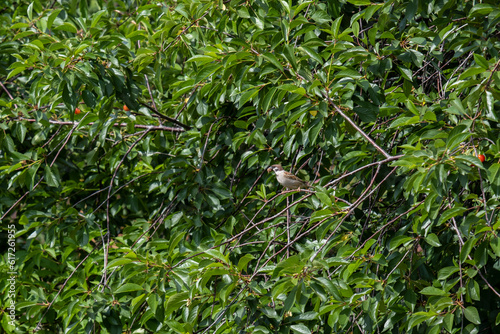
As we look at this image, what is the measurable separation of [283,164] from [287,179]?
1.18ft

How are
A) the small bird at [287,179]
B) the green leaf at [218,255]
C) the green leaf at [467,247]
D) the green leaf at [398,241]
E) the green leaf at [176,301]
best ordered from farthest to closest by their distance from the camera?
the small bird at [287,179] → the green leaf at [398,241] → the green leaf at [176,301] → the green leaf at [218,255] → the green leaf at [467,247]

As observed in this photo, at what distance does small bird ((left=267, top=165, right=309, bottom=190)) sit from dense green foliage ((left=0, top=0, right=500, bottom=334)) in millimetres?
83

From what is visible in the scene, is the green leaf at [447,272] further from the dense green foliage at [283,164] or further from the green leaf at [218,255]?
the green leaf at [218,255]

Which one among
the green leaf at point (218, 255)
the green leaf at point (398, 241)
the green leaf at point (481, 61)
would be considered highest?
the green leaf at point (481, 61)

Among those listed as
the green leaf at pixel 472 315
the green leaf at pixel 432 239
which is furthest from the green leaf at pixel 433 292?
the green leaf at pixel 432 239

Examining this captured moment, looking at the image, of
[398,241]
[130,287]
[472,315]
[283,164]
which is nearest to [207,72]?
[283,164]

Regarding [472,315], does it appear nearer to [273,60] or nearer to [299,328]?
[299,328]

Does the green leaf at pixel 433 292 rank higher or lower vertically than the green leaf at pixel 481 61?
lower

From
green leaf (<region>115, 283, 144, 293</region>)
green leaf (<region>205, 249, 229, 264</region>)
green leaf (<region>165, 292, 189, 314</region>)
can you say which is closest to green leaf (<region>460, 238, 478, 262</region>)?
green leaf (<region>205, 249, 229, 264</region>)

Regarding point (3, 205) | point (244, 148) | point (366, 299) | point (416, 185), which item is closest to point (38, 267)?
point (3, 205)

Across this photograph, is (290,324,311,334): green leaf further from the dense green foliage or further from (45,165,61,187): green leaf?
(45,165,61,187): green leaf

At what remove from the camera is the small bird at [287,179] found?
4117 millimetres

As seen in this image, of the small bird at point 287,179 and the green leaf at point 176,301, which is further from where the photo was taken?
the small bird at point 287,179

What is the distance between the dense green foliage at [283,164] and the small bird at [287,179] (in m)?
0.08
